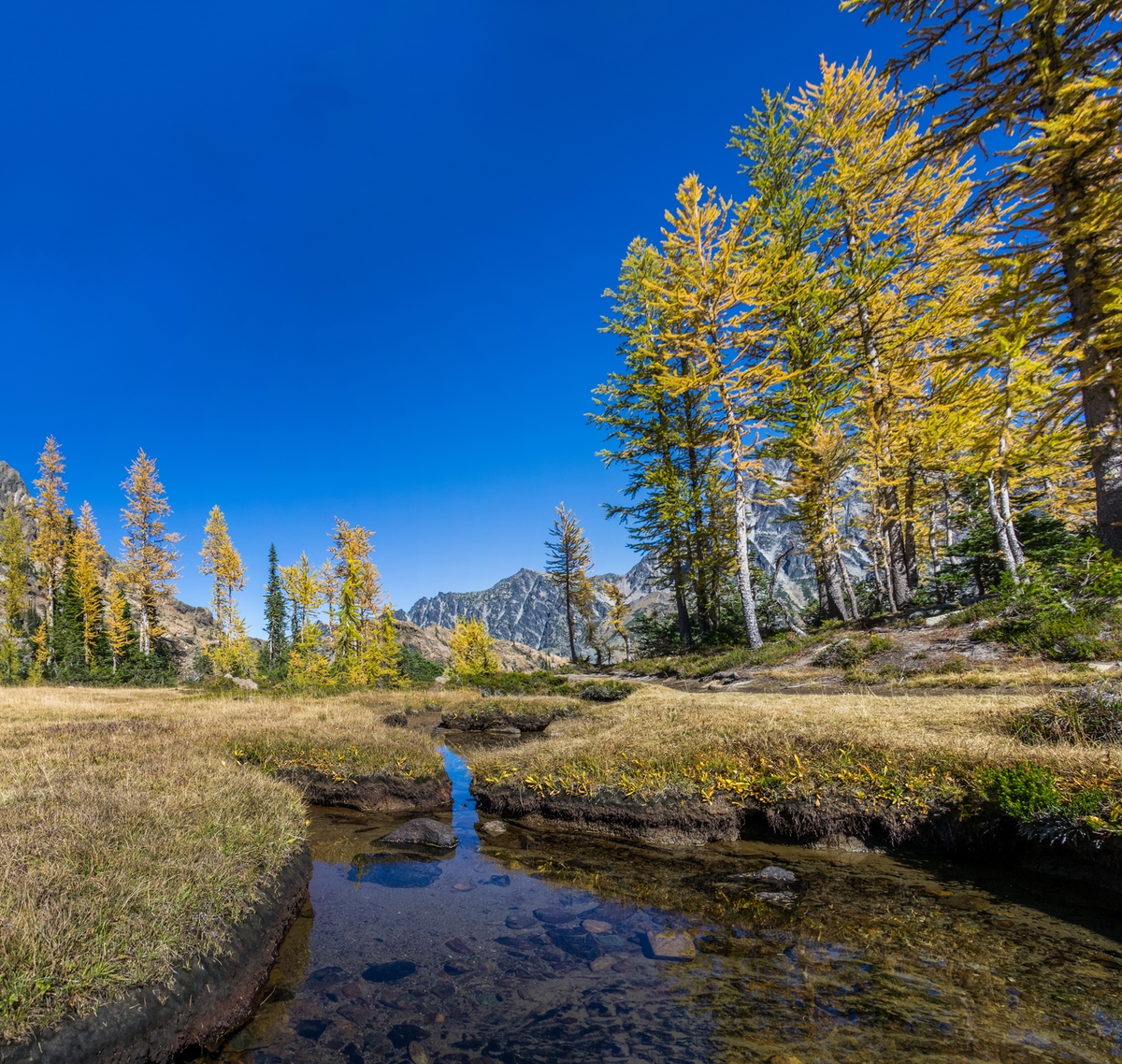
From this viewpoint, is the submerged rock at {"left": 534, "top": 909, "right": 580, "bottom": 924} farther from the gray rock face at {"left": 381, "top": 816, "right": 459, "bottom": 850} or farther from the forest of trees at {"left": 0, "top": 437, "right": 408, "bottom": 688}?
the forest of trees at {"left": 0, "top": 437, "right": 408, "bottom": 688}

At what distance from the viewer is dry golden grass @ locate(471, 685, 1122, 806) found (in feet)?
20.8

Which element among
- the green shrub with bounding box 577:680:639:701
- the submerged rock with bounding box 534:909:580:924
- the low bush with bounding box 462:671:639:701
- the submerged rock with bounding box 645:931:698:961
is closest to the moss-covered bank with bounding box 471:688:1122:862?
the submerged rock with bounding box 534:909:580:924

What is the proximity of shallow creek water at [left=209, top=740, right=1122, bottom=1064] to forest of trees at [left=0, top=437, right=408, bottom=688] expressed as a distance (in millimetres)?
26549

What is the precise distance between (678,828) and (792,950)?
2981 mm

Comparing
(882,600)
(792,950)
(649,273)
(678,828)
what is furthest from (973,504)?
(792,950)

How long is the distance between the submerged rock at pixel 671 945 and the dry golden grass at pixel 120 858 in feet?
12.6

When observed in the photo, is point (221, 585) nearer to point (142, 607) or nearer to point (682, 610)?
point (142, 607)

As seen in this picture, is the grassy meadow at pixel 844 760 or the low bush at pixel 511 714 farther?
the low bush at pixel 511 714

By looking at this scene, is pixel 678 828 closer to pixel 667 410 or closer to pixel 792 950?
pixel 792 950

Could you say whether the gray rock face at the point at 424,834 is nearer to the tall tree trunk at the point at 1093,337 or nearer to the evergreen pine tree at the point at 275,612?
the tall tree trunk at the point at 1093,337

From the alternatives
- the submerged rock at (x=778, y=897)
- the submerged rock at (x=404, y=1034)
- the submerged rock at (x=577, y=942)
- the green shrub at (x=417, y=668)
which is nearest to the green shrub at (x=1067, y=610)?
the submerged rock at (x=778, y=897)

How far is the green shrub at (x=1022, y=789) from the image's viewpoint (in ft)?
17.4

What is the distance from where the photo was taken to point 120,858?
4.33m

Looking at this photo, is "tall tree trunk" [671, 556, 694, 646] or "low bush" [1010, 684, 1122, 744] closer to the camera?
"low bush" [1010, 684, 1122, 744]
